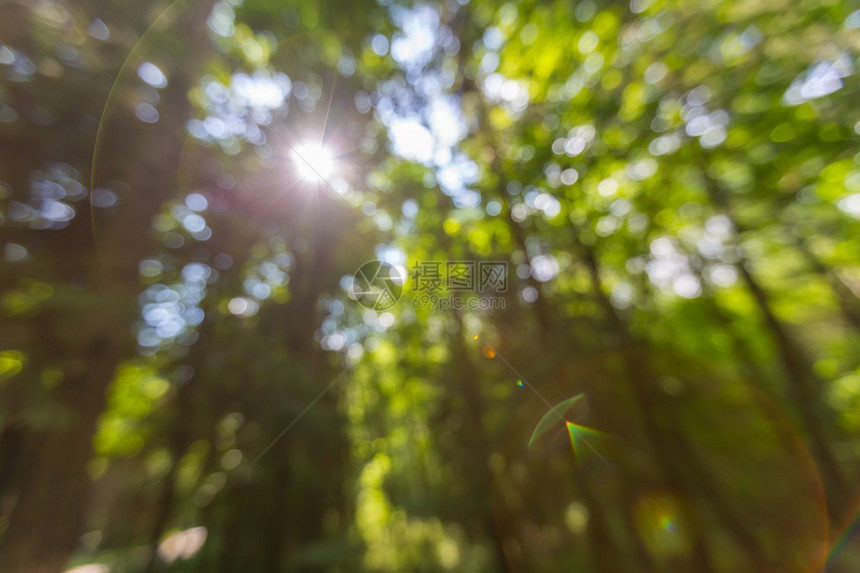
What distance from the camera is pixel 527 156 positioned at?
369 centimetres

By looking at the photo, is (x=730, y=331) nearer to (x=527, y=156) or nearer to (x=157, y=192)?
(x=527, y=156)

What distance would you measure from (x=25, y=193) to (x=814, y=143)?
7.14 metres

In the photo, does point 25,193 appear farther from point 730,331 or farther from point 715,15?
point 730,331

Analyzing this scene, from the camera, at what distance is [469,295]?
458 centimetres

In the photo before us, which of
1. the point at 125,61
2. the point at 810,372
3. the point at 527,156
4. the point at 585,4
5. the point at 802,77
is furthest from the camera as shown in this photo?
the point at 810,372

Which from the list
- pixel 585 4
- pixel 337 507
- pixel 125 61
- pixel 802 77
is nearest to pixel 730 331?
pixel 802 77

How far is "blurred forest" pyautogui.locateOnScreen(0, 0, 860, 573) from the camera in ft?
9.39

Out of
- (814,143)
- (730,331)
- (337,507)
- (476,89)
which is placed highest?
(476,89)

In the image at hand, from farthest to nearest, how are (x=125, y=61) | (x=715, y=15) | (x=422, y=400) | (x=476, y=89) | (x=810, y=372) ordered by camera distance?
(x=422, y=400) < (x=476, y=89) < (x=810, y=372) < (x=125, y=61) < (x=715, y=15)

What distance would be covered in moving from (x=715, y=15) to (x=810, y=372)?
15.0ft

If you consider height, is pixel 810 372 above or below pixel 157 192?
below

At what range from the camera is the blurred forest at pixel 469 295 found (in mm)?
2863

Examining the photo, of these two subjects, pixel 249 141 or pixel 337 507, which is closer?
pixel 337 507

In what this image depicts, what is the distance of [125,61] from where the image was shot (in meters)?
3.23
